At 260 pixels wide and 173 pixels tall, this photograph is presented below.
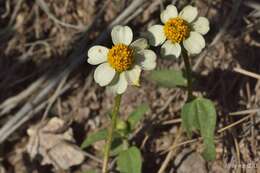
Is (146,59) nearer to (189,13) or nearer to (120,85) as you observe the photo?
(120,85)

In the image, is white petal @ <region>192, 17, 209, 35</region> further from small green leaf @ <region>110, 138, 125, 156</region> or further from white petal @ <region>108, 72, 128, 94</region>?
small green leaf @ <region>110, 138, 125, 156</region>

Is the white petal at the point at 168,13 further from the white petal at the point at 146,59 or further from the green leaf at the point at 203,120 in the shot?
the green leaf at the point at 203,120

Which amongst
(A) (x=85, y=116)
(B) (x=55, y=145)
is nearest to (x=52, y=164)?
(B) (x=55, y=145)

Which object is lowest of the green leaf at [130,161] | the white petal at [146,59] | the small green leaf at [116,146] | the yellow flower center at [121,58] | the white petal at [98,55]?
the green leaf at [130,161]

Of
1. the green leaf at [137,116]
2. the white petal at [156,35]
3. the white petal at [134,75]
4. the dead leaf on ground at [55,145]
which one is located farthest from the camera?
the dead leaf on ground at [55,145]

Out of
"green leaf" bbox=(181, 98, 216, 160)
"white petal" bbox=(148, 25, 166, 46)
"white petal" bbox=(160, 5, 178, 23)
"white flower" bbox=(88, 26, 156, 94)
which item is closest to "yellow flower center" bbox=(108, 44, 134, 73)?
"white flower" bbox=(88, 26, 156, 94)

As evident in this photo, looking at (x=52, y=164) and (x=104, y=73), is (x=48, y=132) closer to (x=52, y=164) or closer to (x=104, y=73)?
(x=52, y=164)

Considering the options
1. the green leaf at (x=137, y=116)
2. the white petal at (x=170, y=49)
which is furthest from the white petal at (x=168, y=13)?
the green leaf at (x=137, y=116)
